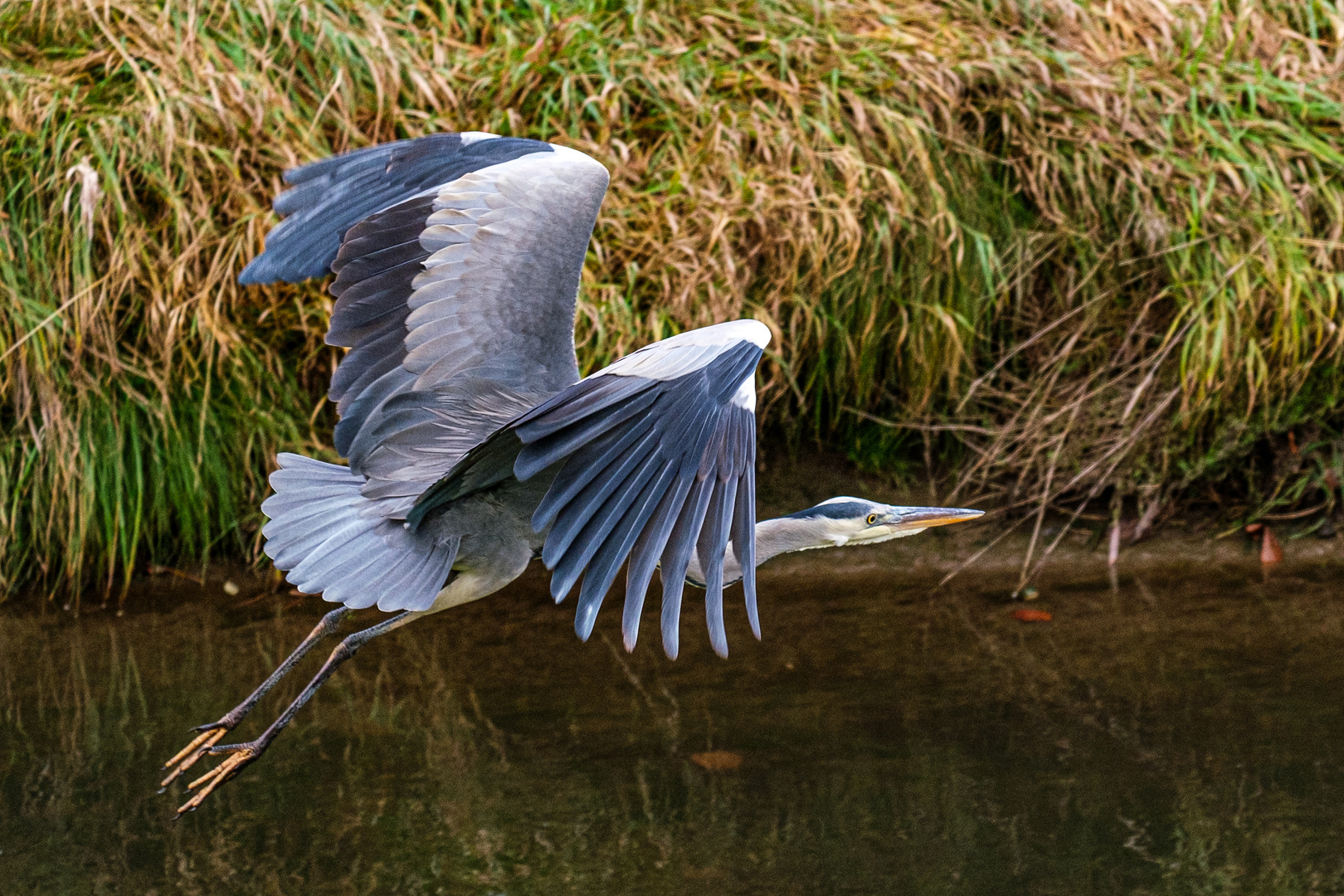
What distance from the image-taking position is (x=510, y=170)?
126 inches

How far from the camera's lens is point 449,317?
302cm

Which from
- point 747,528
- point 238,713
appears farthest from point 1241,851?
point 238,713

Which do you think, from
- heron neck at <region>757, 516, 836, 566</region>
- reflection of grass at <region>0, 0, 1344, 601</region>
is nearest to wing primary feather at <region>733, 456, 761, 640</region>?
heron neck at <region>757, 516, 836, 566</region>

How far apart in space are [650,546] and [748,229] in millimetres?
2437

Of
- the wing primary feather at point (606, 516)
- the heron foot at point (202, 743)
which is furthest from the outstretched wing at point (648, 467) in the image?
the heron foot at point (202, 743)

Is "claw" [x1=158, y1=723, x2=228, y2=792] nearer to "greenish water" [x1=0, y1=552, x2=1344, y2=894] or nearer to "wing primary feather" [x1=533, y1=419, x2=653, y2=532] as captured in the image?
"greenish water" [x1=0, y1=552, x2=1344, y2=894]

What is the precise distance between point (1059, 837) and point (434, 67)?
3.02 m

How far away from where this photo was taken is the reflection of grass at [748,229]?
14.2 feet

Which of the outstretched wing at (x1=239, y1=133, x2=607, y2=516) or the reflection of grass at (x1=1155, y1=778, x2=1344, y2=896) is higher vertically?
the outstretched wing at (x1=239, y1=133, x2=607, y2=516)

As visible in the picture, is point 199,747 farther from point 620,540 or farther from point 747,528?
point 747,528

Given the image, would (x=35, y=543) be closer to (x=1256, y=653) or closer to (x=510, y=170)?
(x=510, y=170)

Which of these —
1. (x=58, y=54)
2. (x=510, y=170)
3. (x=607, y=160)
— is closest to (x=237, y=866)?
(x=510, y=170)

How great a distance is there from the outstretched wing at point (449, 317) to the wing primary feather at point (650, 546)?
813 mm

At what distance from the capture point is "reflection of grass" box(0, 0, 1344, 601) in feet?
14.2
